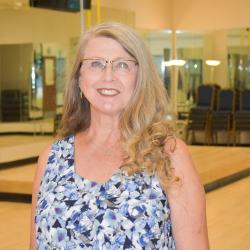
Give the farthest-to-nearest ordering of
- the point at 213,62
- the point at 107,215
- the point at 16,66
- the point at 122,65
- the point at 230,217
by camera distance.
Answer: the point at 213,62 → the point at 16,66 → the point at 230,217 → the point at 122,65 → the point at 107,215

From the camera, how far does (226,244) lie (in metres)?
5.85

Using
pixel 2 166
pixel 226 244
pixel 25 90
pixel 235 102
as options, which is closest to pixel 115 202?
pixel 226 244

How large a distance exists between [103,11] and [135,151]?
463 inches

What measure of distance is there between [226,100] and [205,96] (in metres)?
0.54

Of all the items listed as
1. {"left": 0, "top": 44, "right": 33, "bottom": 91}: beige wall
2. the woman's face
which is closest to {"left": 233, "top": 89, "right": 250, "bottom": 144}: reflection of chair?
{"left": 0, "top": 44, "right": 33, "bottom": 91}: beige wall

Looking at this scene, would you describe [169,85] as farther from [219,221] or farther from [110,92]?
[110,92]

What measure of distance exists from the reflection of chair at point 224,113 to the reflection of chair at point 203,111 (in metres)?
0.14

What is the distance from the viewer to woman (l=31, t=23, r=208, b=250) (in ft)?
5.55

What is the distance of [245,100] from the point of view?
50.2 feet

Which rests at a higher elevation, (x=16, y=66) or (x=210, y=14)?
(x=210, y=14)

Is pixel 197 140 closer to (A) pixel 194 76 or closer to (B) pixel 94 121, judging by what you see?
(A) pixel 194 76

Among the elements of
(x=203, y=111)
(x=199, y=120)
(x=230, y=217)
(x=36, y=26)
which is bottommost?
(x=230, y=217)

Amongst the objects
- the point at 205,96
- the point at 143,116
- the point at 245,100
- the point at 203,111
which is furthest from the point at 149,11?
the point at 143,116

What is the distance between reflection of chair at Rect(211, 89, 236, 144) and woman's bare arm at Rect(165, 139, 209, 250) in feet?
44.7
